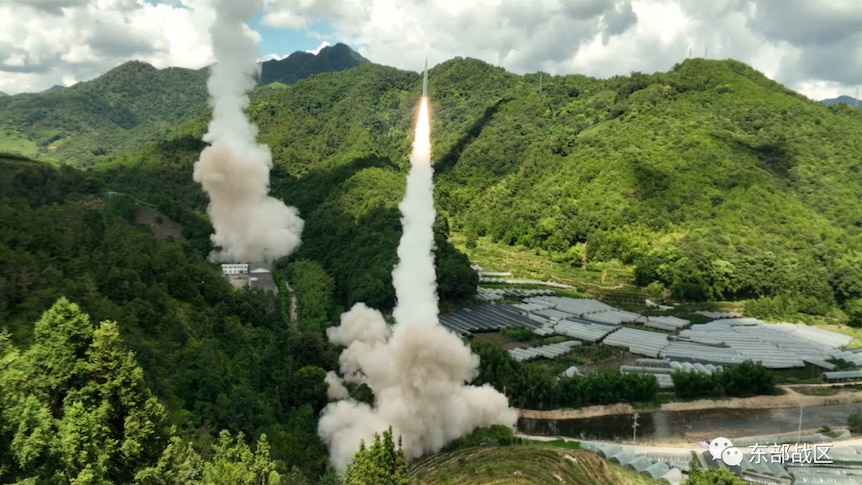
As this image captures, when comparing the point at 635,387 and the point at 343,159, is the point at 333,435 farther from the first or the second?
the point at 343,159

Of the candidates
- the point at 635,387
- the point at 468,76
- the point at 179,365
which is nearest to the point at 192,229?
the point at 179,365

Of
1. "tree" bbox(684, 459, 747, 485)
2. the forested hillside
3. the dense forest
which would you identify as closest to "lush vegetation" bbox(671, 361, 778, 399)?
the dense forest

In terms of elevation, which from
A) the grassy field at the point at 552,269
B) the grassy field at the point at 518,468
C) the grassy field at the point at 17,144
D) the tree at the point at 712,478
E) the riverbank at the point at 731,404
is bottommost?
the riverbank at the point at 731,404

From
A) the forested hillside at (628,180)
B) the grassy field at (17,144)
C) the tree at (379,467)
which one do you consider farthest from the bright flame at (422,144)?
the grassy field at (17,144)

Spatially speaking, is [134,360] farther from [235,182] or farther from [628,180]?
[628,180]

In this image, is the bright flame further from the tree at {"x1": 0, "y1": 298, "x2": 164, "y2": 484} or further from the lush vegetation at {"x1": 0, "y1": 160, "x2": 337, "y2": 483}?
the tree at {"x1": 0, "y1": 298, "x2": 164, "y2": 484}

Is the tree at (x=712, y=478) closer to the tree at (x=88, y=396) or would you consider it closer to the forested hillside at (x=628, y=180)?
the tree at (x=88, y=396)
